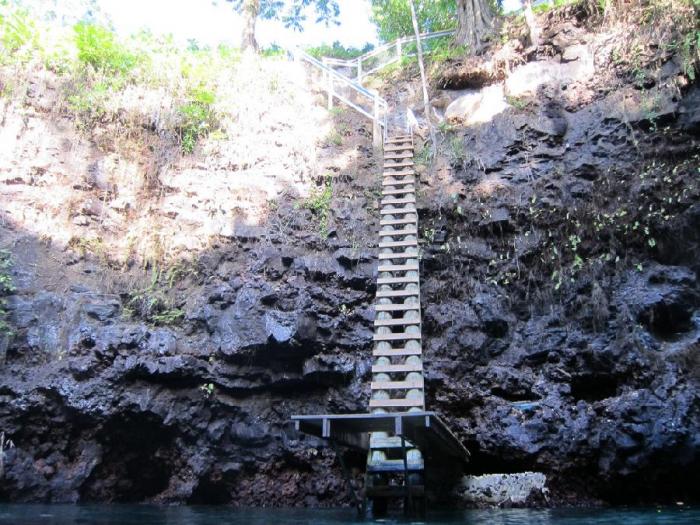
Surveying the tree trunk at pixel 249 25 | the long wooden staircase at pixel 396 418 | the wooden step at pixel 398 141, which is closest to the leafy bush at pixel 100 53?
the tree trunk at pixel 249 25

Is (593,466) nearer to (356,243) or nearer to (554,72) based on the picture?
(356,243)

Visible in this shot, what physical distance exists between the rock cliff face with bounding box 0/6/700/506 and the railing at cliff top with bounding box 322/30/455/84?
6.04m

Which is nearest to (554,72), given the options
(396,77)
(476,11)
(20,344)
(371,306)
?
(476,11)

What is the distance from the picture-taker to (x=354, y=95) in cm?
1408

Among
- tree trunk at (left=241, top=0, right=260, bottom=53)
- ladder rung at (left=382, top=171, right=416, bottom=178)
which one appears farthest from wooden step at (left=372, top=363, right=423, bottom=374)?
tree trunk at (left=241, top=0, right=260, bottom=53)

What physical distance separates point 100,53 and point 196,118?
2644mm

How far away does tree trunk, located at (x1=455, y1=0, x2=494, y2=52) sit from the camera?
12562 millimetres

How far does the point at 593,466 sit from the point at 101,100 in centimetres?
1088

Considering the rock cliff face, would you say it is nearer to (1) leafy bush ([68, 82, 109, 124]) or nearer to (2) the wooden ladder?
(2) the wooden ladder

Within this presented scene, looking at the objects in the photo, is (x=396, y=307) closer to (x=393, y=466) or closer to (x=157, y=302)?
(x=393, y=466)

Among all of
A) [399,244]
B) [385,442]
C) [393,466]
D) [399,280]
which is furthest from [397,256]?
[393,466]

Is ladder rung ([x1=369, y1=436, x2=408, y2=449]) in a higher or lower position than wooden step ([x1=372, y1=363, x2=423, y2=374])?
lower

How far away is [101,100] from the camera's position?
11047 mm

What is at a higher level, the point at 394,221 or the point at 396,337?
the point at 394,221
